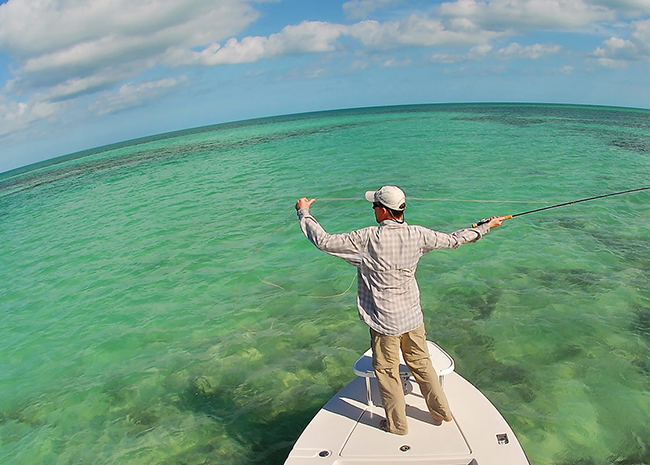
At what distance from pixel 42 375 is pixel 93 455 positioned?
8.92 ft

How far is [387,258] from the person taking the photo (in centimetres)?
343

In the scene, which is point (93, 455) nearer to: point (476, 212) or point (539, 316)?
point (539, 316)

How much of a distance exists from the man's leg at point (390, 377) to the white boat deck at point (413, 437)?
14 cm

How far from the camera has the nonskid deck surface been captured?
3.51 metres

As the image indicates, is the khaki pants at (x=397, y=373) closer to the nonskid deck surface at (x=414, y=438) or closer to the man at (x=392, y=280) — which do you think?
the man at (x=392, y=280)

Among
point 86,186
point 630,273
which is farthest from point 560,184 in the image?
point 86,186

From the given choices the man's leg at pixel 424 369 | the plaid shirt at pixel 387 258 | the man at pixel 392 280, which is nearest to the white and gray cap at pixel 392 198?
the man at pixel 392 280

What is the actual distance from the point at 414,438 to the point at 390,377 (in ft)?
1.85

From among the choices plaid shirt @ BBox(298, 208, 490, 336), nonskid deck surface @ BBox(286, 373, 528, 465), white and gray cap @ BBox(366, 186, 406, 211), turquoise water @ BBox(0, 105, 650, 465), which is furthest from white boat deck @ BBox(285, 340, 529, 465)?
white and gray cap @ BBox(366, 186, 406, 211)

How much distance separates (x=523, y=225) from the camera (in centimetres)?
1164

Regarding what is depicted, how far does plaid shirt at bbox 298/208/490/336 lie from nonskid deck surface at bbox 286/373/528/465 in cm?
97

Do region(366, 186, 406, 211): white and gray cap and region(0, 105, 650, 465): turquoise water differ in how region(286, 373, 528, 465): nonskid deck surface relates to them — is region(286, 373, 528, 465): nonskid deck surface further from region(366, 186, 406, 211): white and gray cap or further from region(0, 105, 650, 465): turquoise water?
region(366, 186, 406, 211): white and gray cap

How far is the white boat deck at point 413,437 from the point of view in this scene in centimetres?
351

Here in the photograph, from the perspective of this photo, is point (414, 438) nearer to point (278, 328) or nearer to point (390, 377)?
point (390, 377)
